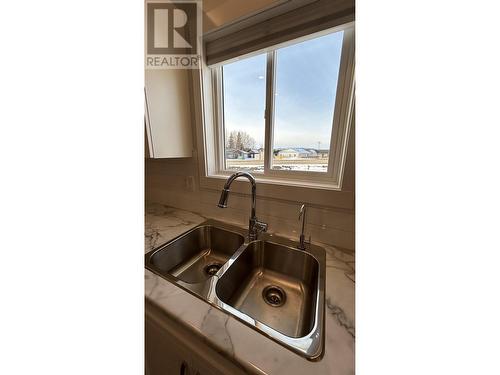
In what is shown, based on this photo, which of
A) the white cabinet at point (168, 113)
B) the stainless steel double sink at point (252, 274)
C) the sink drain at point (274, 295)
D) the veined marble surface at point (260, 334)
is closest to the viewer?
the veined marble surface at point (260, 334)

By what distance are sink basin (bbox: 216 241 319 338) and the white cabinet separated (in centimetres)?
85

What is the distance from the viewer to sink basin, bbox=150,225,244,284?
3.06ft

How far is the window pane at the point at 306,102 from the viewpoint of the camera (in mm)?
999

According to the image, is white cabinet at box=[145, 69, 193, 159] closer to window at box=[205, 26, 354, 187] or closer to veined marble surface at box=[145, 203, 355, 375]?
window at box=[205, 26, 354, 187]

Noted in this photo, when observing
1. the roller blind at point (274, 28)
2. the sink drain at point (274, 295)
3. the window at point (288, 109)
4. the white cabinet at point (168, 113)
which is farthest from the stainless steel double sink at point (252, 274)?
the roller blind at point (274, 28)

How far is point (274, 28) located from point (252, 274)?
1337 mm

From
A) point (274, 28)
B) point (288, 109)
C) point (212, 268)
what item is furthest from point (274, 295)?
point (274, 28)

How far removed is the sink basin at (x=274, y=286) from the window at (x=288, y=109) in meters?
0.47

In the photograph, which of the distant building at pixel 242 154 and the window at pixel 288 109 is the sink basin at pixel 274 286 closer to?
the window at pixel 288 109

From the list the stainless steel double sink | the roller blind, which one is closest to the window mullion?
the roller blind
